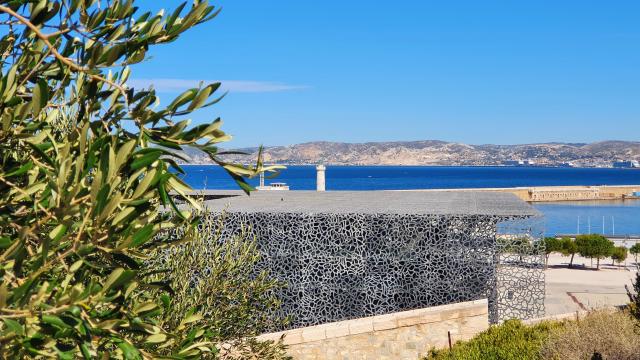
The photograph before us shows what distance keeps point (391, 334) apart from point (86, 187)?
1261 centimetres

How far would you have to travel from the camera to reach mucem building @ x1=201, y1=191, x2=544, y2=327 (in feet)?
56.7

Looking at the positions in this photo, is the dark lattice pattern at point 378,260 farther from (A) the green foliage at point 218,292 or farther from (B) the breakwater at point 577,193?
(B) the breakwater at point 577,193

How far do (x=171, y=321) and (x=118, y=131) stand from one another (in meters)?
4.79

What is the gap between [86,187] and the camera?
3102 mm

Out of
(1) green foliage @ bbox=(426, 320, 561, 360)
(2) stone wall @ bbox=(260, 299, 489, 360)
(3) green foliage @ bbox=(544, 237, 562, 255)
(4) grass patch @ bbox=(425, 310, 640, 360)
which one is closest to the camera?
(4) grass patch @ bbox=(425, 310, 640, 360)

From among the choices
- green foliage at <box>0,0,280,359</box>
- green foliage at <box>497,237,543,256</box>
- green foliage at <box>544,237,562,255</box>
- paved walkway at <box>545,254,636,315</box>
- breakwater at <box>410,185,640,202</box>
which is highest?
green foliage at <box>0,0,280,359</box>

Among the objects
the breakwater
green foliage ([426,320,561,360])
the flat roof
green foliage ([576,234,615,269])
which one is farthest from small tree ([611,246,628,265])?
the breakwater

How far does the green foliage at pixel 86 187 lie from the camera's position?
2.96 m

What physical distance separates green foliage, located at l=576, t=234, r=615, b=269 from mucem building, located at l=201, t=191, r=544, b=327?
58.2 feet

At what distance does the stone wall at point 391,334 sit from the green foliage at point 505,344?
1.43 feet

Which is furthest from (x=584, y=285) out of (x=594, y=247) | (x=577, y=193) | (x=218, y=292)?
(x=577, y=193)

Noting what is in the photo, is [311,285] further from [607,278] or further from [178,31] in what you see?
[607,278]

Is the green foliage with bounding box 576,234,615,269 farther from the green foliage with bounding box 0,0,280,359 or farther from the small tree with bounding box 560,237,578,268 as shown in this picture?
the green foliage with bounding box 0,0,280,359

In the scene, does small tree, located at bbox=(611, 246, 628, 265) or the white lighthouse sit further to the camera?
small tree, located at bbox=(611, 246, 628, 265)
